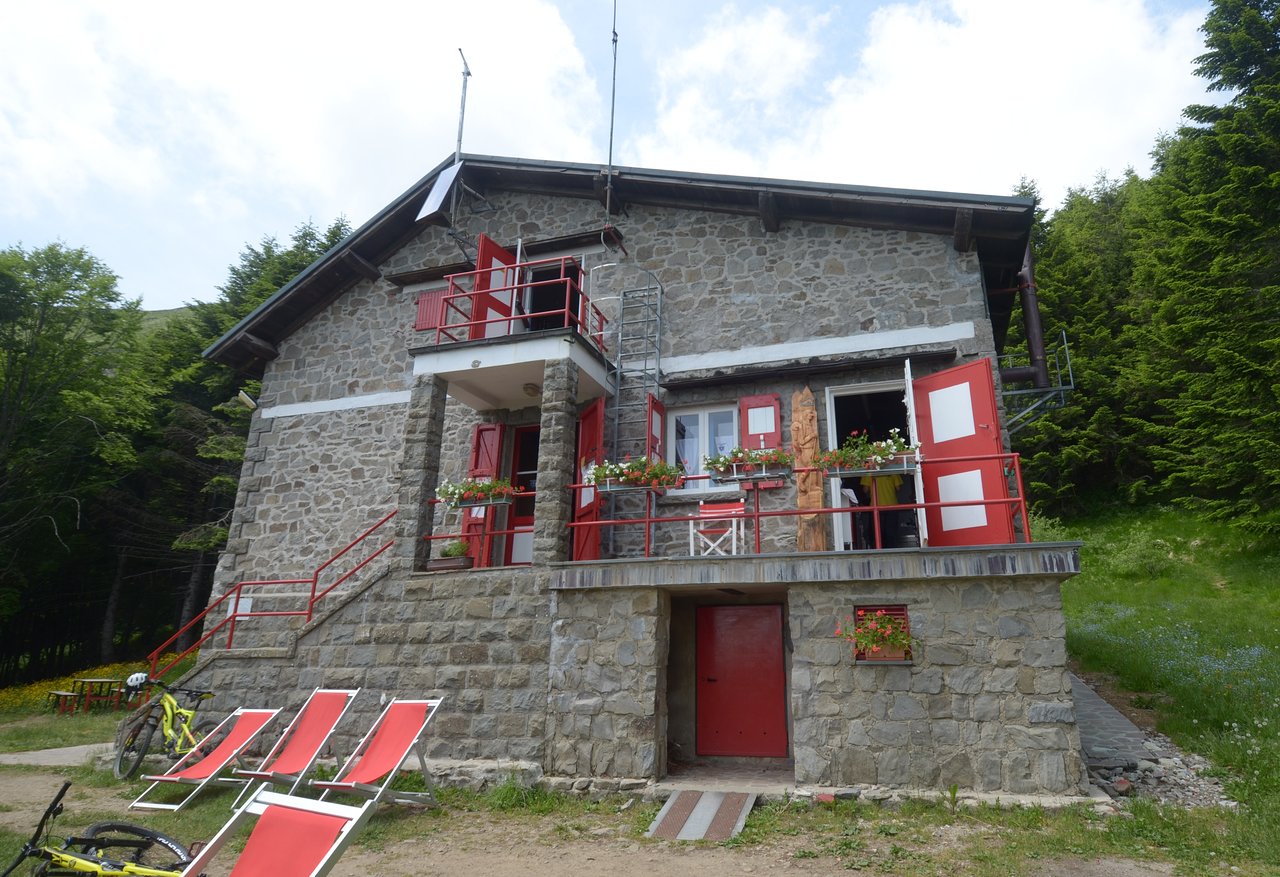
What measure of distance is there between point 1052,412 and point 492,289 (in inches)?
612

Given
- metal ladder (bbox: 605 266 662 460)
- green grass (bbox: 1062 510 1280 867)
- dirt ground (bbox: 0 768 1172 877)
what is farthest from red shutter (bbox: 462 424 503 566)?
green grass (bbox: 1062 510 1280 867)

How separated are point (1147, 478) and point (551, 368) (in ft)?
54.0

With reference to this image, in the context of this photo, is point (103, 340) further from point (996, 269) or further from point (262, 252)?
point (996, 269)

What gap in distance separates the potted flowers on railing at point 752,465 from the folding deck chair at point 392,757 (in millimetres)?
3581

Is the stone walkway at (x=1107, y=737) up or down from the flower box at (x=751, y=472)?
down

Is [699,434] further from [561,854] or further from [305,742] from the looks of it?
[305,742]

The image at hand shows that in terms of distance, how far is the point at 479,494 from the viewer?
852 cm

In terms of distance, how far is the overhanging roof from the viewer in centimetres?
875

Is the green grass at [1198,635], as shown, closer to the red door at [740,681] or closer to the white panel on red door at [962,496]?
the white panel on red door at [962,496]

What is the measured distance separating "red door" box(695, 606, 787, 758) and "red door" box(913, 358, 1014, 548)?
2.11m

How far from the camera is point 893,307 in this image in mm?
9109

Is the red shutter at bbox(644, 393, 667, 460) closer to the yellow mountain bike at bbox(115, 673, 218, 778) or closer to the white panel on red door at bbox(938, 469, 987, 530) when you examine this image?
the white panel on red door at bbox(938, 469, 987, 530)

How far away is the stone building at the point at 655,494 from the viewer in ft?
21.2

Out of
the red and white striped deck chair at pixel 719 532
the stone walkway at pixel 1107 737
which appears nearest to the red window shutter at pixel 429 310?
the red and white striped deck chair at pixel 719 532
